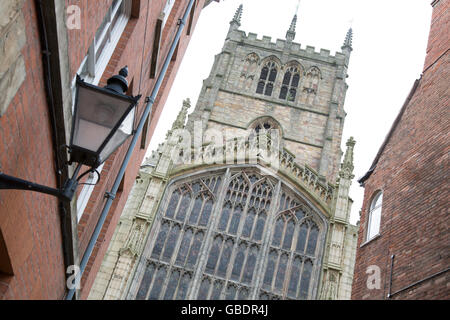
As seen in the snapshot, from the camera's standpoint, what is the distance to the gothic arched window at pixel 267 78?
2633 cm

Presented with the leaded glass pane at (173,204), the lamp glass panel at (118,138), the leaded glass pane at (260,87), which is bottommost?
the lamp glass panel at (118,138)

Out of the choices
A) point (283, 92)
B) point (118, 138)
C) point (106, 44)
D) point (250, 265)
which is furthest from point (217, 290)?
point (283, 92)

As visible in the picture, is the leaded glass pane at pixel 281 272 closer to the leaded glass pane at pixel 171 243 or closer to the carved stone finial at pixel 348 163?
the leaded glass pane at pixel 171 243

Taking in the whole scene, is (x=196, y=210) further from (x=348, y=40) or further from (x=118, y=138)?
(x=348, y=40)

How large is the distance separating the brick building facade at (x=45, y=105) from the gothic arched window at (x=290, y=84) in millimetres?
19972

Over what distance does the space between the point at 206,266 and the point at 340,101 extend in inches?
532

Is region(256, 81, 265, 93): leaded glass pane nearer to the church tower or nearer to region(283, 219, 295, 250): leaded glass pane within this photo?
the church tower

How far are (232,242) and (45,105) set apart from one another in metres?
14.1

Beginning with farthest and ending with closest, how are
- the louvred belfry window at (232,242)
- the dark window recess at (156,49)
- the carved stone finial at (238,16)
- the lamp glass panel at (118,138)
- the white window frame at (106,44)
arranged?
the carved stone finial at (238,16), the louvred belfry window at (232,242), the dark window recess at (156,49), the white window frame at (106,44), the lamp glass panel at (118,138)

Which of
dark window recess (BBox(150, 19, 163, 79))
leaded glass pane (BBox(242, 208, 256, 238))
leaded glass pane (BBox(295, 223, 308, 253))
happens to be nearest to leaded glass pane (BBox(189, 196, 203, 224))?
leaded glass pane (BBox(242, 208, 256, 238))

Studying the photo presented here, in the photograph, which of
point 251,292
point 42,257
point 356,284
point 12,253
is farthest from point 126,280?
point 12,253

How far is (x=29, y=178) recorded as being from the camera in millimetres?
3535

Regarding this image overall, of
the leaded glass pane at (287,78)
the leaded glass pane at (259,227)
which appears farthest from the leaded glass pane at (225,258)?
the leaded glass pane at (287,78)

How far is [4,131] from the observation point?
284 cm
